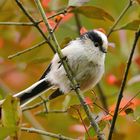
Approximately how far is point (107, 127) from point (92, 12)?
0.56 m

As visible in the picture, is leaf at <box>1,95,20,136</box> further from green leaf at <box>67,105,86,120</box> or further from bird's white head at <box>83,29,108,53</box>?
bird's white head at <box>83,29,108,53</box>

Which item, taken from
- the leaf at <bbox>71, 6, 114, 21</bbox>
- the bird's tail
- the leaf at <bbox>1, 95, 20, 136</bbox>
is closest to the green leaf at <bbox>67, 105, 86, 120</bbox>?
the leaf at <bbox>1, 95, 20, 136</bbox>

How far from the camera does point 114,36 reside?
3102mm

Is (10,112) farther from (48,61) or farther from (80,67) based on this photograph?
(48,61)

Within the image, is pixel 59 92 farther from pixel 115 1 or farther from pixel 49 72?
pixel 115 1

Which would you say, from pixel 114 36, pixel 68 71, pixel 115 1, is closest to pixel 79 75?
pixel 114 36

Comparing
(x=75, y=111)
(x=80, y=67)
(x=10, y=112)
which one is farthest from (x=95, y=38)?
(x=10, y=112)

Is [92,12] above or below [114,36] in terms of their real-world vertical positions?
below

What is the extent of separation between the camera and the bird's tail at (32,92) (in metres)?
2.73

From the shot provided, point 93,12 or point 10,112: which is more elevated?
point 93,12

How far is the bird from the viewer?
2.82 meters

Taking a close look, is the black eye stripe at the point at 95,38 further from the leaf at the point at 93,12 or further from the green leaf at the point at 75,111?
the green leaf at the point at 75,111

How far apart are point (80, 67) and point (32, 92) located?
0.92 feet

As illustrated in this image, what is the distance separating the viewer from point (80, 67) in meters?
2.83
